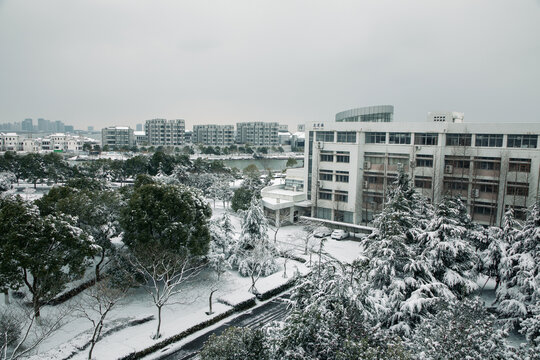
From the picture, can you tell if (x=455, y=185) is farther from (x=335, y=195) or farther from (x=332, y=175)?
(x=332, y=175)

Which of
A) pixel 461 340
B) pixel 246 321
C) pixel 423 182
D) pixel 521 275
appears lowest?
pixel 246 321

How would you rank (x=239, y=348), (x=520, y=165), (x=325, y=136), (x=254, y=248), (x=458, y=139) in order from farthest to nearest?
(x=325, y=136), (x=458, y=139), (x=520, y=165), (x=254, y=248), (x=239, y=348)

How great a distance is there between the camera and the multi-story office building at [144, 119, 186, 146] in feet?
458

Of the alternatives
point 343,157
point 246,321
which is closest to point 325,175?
point 343,157

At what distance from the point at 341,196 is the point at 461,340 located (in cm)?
2643

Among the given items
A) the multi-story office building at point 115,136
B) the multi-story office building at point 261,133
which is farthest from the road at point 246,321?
the multi-story office building at point 261,133

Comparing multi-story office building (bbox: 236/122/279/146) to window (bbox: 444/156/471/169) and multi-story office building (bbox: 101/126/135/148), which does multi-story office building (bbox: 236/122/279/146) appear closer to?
multi-story office building (bbox: 101/126/135/148)

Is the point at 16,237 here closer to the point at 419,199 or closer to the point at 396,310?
the point at 396,310

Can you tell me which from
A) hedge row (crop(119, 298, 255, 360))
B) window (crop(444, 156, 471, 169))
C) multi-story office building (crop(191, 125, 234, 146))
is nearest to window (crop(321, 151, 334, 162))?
window (crop(444, 156, 471, 169))

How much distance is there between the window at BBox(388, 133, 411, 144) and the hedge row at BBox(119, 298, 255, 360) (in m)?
19.9

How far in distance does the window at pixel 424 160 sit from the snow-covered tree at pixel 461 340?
23.1 meters

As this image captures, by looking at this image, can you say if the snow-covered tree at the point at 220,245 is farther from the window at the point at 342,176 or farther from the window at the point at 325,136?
the window at the point at 325,136

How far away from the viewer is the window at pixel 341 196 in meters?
35.1

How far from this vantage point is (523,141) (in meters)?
28.6
